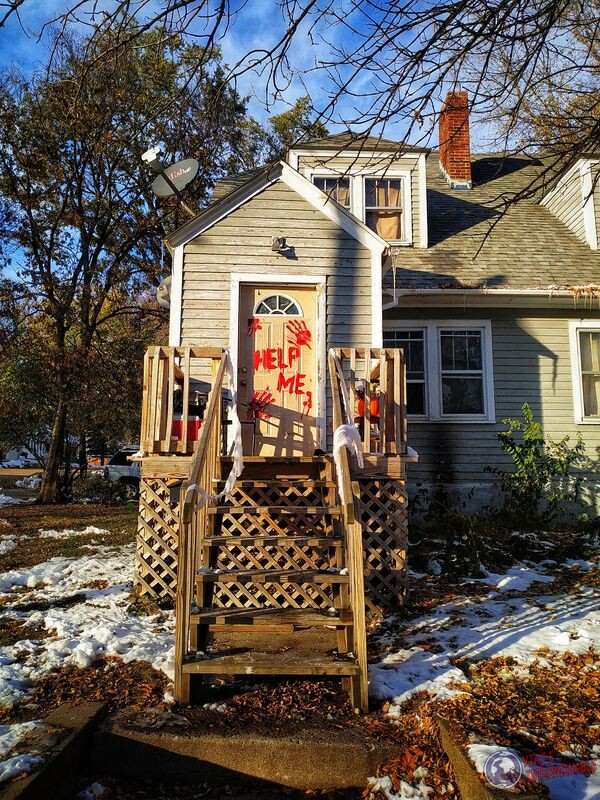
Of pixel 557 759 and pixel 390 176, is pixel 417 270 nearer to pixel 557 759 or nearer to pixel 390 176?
pixel 390 176

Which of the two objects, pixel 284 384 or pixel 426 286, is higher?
pixel 426 286

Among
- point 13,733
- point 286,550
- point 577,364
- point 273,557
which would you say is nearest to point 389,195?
point 577,364

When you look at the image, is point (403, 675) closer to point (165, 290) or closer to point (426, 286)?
point (165, 290)

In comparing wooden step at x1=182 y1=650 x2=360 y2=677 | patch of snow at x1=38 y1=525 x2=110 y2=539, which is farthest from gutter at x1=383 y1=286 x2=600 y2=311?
wooden step at x1=182 y1=650 x2=360 y2=677

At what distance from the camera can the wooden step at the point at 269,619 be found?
328 centimetres

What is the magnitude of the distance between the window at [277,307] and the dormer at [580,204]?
5696 mm

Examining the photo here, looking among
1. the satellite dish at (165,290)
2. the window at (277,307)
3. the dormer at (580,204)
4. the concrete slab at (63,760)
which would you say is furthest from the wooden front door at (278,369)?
the dormer at (580,204)

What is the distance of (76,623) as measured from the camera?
436 cm

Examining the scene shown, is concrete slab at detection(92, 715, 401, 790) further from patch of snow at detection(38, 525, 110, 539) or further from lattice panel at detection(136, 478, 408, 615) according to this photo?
patch of snow at detection(38, 525, 110, 539)

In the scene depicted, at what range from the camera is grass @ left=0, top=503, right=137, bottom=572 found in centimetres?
694

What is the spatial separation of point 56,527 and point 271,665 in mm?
7258

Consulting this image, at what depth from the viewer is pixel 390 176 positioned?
997 centimetres

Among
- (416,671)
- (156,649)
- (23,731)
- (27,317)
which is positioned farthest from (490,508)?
(27,317)

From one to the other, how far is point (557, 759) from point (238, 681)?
1.89 metres
